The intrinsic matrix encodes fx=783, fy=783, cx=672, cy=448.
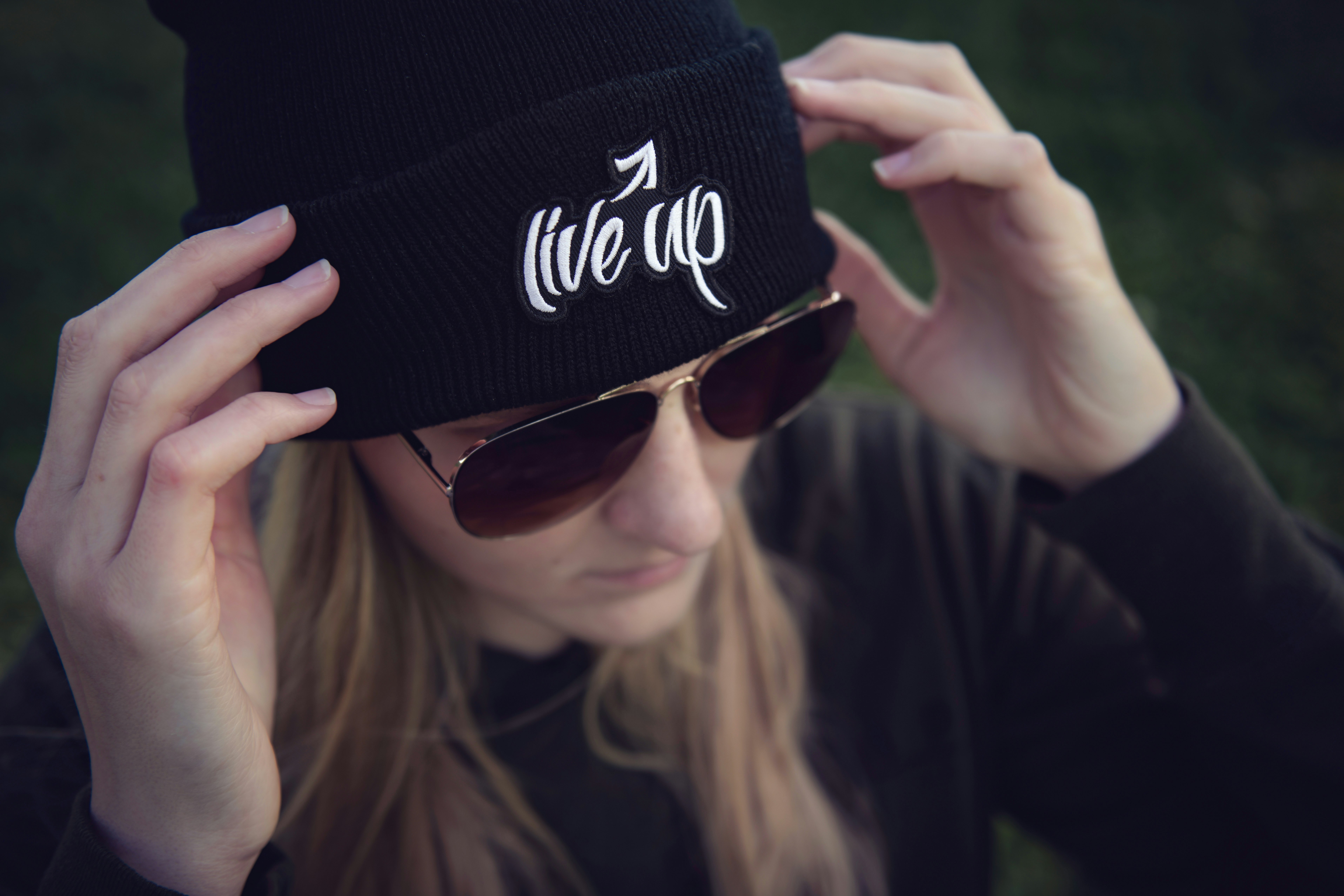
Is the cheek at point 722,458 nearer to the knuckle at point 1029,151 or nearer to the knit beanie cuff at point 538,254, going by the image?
the knit beanie cuff at point 538,254

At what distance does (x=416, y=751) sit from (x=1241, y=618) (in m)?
1.55

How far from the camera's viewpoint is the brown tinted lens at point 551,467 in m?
1.04

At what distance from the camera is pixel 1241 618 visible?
1428 mm

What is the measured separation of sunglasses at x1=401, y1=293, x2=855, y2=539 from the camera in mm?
1042

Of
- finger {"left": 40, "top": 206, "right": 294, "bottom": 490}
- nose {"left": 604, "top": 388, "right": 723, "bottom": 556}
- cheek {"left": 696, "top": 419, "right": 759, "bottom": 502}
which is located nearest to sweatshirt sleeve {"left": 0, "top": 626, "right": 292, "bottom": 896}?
finger {"left": 40, "top": 206, "right": 294, "bottom": 490}

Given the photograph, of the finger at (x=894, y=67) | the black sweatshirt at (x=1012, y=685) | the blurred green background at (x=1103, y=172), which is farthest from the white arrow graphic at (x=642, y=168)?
the blurred green background at (x=1103, y=172)

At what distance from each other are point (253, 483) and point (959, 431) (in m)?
1.52

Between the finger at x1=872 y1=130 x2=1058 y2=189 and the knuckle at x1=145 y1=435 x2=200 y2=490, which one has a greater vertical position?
the knuckle at x1=145 y1=435 x2=200 y2=490

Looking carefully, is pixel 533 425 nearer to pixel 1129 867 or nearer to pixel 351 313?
pixel 351 313

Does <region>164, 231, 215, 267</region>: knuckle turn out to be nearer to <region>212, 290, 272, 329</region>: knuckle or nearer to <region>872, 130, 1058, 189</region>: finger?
<region>212, 290, 272, 329</region>: knuckle

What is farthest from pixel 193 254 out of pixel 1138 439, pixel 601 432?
pixel 1138 439

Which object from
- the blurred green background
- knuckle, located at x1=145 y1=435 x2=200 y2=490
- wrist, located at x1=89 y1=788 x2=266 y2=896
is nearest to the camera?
knuckle, located at x1=145 y1=435 x2=200 y2=490

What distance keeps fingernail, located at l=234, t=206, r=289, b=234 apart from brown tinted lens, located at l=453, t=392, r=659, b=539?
36 centimetres

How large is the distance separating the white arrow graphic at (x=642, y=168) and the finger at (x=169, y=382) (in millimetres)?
374
